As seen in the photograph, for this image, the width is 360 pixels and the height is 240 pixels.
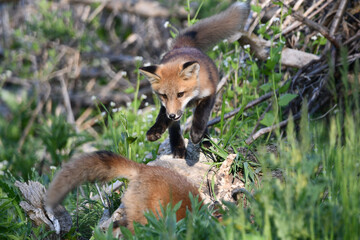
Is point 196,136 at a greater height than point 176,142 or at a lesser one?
greater

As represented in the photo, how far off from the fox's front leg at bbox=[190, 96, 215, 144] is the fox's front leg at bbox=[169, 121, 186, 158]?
0.46ft

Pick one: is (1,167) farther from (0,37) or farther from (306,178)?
(0,37)

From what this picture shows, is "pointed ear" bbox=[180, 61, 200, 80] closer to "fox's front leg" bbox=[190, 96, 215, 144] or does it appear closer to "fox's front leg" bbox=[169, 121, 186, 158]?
"fox's front leg" bbox=[190, 96, 215, 144]

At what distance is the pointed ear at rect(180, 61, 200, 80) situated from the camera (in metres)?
4.34

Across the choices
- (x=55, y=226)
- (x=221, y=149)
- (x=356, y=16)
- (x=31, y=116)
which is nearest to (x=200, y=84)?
(x=221, y=149)

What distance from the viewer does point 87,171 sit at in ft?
10.3

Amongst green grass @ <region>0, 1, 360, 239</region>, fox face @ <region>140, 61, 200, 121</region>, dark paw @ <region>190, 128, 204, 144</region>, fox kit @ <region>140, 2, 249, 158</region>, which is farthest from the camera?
fox face @ <region>140, 61, 200, 121</region>

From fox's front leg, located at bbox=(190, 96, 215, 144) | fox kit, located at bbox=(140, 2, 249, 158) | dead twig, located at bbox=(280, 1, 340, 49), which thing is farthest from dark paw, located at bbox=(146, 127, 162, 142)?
dead twig, located at bbox=(280, 1, 340, 49)

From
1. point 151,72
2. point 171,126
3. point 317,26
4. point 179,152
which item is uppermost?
point 317,26

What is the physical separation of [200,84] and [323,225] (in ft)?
8.81

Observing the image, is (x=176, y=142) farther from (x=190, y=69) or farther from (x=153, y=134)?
(x=190, y=69)

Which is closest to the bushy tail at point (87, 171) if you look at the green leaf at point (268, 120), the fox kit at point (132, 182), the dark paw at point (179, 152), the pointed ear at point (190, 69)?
the fox kit at point (132, 182)

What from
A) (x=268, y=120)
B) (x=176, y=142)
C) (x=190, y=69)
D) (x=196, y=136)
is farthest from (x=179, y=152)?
(x=268, y=120)

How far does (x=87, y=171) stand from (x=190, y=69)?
5.71 feet
